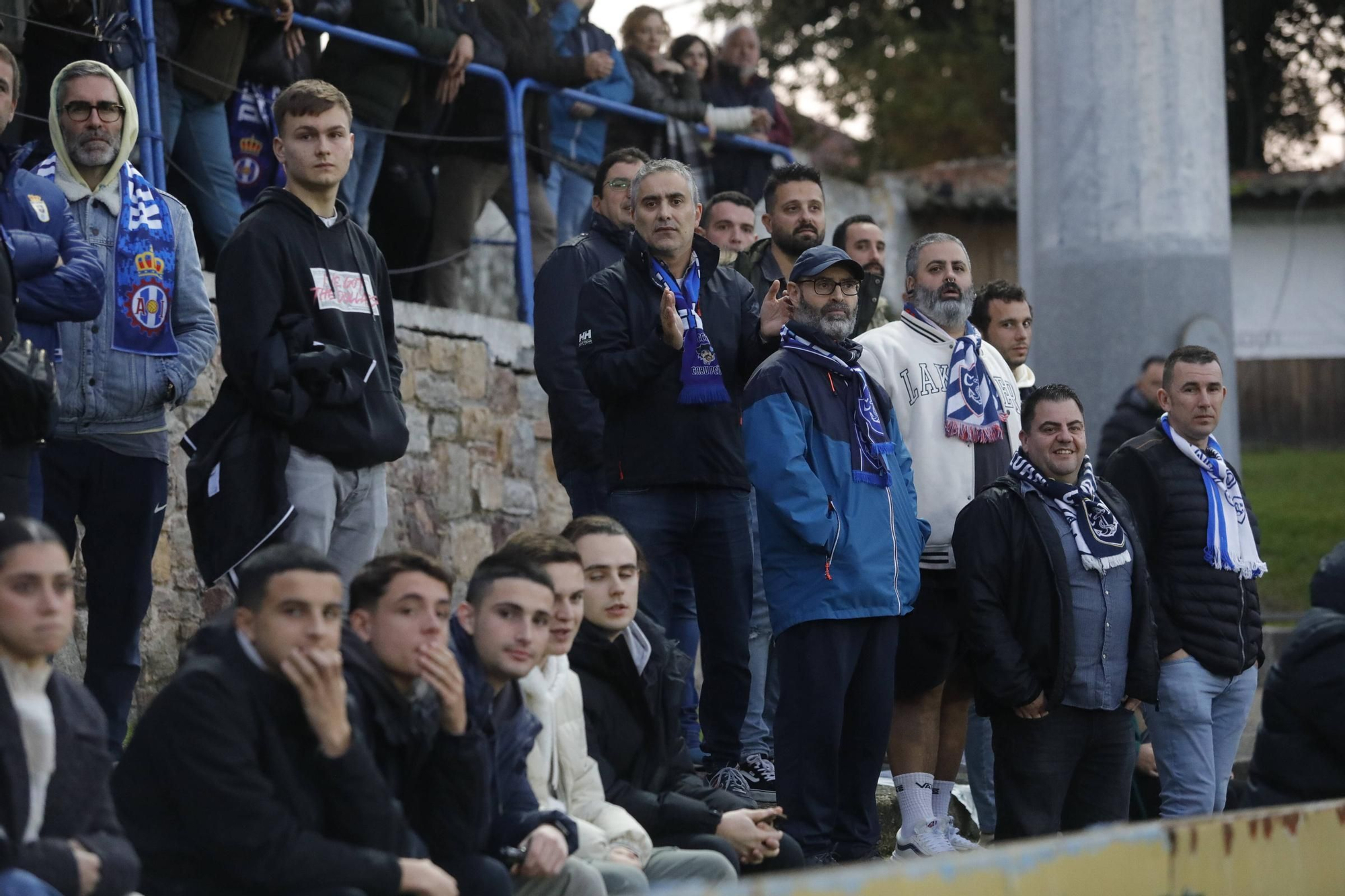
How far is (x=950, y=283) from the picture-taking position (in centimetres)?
668

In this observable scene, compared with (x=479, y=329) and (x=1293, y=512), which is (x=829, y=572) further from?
(x=1293, y=512)

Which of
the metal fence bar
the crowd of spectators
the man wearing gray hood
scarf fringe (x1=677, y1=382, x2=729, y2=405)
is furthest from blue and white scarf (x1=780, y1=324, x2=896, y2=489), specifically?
the metal fence bar

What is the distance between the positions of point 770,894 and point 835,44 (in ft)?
69.7

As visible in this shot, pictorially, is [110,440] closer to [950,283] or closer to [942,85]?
[950,283]

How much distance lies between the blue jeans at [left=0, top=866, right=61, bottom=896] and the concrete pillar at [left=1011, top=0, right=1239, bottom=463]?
7.96m

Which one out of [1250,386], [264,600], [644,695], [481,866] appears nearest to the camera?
[264,600]

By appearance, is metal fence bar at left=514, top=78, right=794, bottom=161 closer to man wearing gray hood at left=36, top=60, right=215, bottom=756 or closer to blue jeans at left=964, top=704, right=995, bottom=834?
man wearing gray hood at left=36, top=60, right=215, bottom=756

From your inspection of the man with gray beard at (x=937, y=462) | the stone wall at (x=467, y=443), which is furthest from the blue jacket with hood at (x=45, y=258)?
the man with gray beard at (x=937, y=462)

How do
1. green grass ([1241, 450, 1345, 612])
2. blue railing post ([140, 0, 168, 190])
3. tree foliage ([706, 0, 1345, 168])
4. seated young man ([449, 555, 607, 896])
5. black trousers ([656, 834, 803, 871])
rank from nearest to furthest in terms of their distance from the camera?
seated young man ([449, 555, 607, 896]) → black trousers ([656, 834, 803, 871]) → blue railing post ([140, 0, 168, 190]) → green grass ([1241, 450, 1345, 612]) → tree foliage ([706, 0, 1345, 168])

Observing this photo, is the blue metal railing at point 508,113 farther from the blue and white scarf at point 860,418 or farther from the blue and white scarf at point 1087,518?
the blue and white scarf at point 1087,518

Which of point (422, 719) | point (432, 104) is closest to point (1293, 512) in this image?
point (432, 104)

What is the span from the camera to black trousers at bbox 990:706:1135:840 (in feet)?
19.7

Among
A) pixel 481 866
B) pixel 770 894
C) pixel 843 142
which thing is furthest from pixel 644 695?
pixel 843 142

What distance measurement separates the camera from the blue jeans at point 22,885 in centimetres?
345
